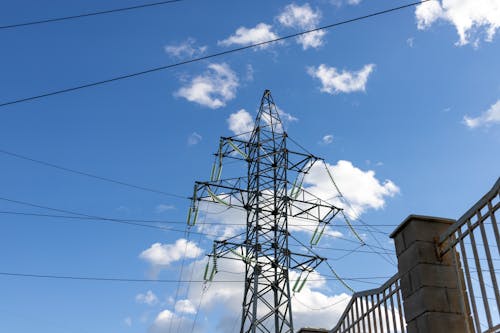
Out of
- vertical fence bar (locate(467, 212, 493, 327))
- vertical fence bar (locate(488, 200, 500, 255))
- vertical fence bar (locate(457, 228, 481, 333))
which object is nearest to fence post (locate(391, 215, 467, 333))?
vertical fence bar (locate(457, 228, 481, 333))

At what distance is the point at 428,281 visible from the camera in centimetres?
594

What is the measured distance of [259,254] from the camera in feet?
54.7

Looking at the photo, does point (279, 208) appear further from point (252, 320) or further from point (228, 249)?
point (252, 320)

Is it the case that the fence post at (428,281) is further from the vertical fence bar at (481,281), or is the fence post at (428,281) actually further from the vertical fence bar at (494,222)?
the vertical fence bar at (494,222)

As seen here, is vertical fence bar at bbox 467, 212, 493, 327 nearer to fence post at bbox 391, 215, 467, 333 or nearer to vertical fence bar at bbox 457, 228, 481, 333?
vertical fence bar at bbox 457, 228, 481, 333

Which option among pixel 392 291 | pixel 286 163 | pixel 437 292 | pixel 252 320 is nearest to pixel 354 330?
pixel 392 291

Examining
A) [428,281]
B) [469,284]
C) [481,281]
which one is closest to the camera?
[481,281]

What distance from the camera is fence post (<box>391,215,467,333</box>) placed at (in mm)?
5763

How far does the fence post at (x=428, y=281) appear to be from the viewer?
576cm

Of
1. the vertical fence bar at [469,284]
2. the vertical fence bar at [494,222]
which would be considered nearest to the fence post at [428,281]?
the vertical fence bar at [469,284]

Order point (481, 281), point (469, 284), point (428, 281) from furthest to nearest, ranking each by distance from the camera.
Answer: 1. point (428, 281)
2. point (469, 284)
3. point (481, 281)

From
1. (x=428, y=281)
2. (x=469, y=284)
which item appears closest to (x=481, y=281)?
(x=469, y=284)

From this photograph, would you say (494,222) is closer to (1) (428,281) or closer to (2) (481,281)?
(2) (481,281)

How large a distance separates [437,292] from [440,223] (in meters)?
0.85
